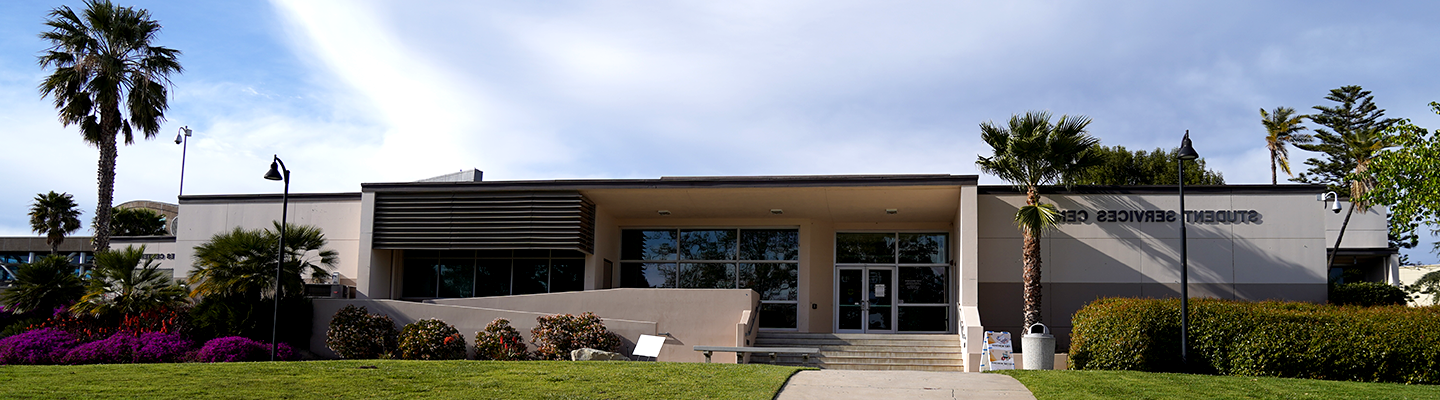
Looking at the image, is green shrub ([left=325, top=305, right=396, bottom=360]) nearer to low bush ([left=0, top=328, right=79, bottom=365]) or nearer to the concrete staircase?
low bush ([left=0, top=328, right=79, bottom=365])

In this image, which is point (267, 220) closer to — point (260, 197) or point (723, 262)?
point (260, 197)

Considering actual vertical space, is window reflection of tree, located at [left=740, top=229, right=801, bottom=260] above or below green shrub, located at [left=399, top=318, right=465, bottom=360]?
above

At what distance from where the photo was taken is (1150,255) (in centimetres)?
1770

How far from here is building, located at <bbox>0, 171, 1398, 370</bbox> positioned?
1733 centimetres

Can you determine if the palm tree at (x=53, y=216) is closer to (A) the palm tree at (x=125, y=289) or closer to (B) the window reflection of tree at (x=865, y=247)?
(A) the palm tree at (x=125, y=289)

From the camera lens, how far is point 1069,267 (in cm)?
1788

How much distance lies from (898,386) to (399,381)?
18.4 ft

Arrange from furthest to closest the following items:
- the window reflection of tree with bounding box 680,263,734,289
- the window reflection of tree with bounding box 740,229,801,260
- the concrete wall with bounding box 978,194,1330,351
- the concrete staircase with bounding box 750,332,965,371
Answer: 1. the window reflection of tree with bounding box 680,263,734,289
2. the window reflection of tree with bounding box 740,229,801,260
3. the concrete wall with bounding box 978,194,1330,351
4. the concrete staircase with bounding box 750,332,965,371

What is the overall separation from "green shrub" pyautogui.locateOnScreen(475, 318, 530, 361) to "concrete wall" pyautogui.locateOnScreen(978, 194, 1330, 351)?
8.51 metres

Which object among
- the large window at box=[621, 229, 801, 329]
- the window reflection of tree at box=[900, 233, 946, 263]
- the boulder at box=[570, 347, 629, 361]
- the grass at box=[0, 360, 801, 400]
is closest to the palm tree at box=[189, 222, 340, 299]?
the grass at box=[0, 360, 801, 400]

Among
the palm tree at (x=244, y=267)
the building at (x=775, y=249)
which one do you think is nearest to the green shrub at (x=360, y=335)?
the building at (x=775, y=249)

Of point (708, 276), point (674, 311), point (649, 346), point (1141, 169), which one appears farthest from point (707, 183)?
point (1141, 169)

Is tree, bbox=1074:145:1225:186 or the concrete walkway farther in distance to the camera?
tree, bbox=1074:145:1225:186

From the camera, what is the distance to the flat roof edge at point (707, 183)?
55.1ft
